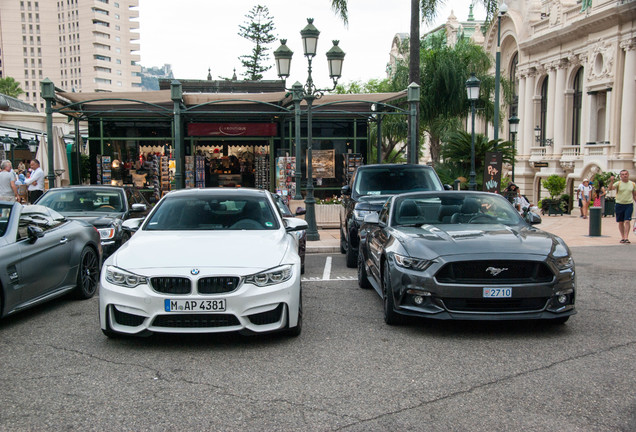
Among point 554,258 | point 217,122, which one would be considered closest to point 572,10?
point 217,122

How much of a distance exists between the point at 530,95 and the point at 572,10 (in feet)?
26.6

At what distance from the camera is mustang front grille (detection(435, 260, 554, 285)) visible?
6148 mm

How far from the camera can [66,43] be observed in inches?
5251

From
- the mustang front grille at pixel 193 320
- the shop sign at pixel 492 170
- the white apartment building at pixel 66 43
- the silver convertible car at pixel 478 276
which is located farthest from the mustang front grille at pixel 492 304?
the white apartment building at pixel 66 43

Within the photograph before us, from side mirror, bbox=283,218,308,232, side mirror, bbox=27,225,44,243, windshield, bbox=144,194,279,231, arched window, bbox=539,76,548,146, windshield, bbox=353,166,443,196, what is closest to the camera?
side mirror, bbox=27,225,44,243

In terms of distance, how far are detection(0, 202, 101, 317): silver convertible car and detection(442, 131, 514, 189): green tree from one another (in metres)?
13.9

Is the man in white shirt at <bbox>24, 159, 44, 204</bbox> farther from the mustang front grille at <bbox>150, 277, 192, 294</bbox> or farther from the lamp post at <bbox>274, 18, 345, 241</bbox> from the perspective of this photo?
the mustang front grille at <bbox>150, 277, 192, 294</bbox>

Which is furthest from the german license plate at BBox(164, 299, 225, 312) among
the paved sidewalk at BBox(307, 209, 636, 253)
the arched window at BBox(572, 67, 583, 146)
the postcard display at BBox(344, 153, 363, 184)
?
the arched window at BBox(572, 67, 583, 146)

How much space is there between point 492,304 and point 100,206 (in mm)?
8426

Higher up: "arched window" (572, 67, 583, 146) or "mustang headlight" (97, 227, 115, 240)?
"arched window" (572, 67, 583, 146)

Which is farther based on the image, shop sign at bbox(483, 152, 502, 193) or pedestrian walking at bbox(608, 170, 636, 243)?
shop sign at bbox(483, 152, 502, 193)

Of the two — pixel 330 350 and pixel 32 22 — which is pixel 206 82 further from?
pixel 32 22

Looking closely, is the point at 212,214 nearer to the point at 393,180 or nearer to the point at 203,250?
the point at 203,250

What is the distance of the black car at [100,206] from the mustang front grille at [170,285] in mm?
5594
